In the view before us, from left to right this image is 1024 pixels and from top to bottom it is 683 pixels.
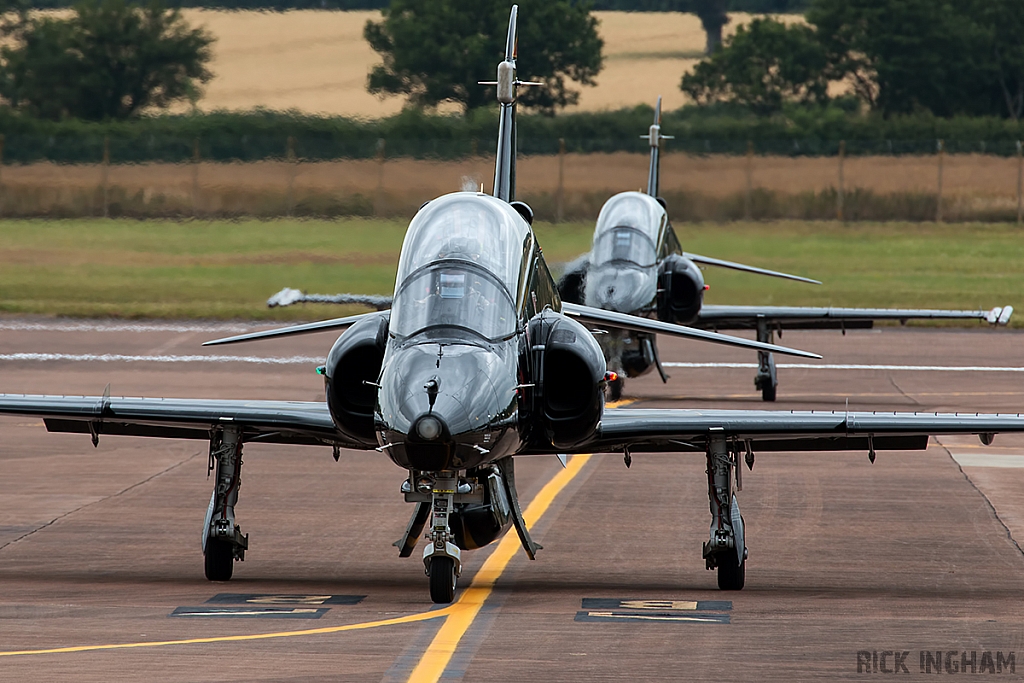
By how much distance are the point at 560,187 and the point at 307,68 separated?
8.59 meters

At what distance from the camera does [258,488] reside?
721 inches

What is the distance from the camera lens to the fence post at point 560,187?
4212 centimetres

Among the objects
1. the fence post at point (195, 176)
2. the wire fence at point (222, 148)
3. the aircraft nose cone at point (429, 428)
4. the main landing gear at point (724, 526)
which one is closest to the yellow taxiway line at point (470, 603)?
the aircraft nose cone at point (429, 428)

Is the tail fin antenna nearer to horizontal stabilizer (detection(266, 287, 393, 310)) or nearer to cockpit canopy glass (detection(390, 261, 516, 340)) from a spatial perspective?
cockpit canopy glass (detection(390, 261, 516, 340))

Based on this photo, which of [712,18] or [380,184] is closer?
[380,184]

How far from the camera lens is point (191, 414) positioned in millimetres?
13078

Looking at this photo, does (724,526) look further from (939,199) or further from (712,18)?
(712,18)

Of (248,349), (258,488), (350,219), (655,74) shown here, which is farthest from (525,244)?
(655,74)

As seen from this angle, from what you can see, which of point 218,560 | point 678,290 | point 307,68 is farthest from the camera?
point 307,68

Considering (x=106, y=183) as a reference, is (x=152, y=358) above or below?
below

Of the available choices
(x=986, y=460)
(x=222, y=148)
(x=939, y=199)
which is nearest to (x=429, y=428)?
(x=986, y=460)

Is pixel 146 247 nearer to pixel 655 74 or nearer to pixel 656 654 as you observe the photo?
pixel 655 74

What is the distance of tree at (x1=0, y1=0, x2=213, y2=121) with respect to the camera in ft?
161

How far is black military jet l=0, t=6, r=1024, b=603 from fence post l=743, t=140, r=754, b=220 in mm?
35332
